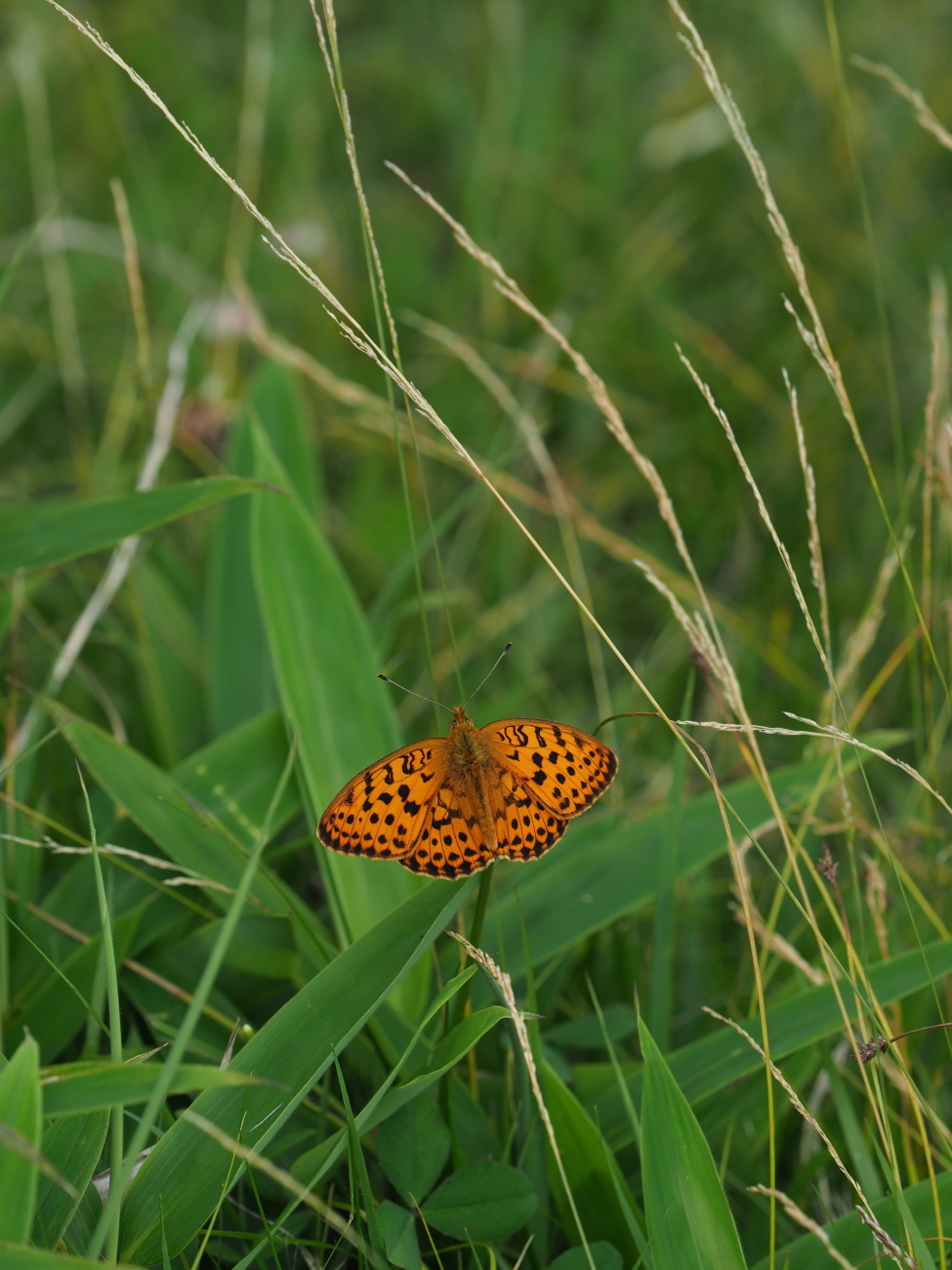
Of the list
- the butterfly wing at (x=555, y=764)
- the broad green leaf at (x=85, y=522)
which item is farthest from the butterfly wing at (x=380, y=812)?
the broad green leaf at (x=85, y=522)

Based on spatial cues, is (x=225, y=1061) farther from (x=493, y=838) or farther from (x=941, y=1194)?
(x=941, y=1194)

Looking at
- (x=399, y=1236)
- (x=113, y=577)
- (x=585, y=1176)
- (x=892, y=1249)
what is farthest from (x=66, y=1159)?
(x=113, y=577)

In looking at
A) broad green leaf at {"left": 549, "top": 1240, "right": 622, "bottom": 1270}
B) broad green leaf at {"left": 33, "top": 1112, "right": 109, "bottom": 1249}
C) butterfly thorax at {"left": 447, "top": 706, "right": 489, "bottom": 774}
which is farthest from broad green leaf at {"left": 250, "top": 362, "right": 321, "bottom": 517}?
broad green leaf at {"left": 549, "top": 1240, "right": 622, "bottom": 1270}

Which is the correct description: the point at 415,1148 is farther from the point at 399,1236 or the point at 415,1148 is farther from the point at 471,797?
the point at 471,797

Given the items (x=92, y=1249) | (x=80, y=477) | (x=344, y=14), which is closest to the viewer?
(x=92, y=1249)

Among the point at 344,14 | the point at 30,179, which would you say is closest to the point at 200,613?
the point at 30,179

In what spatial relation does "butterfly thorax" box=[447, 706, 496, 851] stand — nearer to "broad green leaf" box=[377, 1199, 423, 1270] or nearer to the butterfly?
the butterfly

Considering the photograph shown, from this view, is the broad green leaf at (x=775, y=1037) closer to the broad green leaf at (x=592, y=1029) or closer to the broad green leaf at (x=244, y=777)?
the broad green leaf at (x=592, y=1029)
